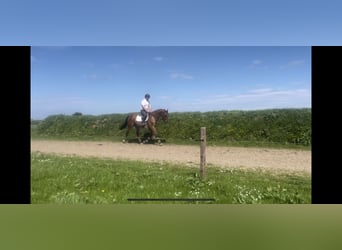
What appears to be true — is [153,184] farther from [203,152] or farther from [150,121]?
[150,121]

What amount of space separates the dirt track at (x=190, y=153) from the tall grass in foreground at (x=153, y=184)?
0.70ft

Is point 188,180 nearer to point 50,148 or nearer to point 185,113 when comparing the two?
point 185,113

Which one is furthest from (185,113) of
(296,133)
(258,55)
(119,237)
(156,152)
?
(119,237)

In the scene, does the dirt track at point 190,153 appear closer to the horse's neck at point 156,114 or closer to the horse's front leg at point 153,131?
the horse's front leg at point 153,131

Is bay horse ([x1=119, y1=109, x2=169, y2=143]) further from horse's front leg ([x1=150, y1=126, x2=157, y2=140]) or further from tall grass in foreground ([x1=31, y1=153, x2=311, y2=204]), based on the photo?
tall grass in foreground ([x1=31, y1=153, x2=311, y2=204])

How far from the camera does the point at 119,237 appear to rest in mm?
6699

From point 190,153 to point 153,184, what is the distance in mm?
1472

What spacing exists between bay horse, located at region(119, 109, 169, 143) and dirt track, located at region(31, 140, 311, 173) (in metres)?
0.45

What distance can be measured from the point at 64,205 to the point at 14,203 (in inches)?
52.9

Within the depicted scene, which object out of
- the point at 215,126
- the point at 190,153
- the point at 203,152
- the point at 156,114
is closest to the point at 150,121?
the point at 156,114

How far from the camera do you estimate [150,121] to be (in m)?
10.6

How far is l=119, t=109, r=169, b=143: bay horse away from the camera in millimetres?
10414

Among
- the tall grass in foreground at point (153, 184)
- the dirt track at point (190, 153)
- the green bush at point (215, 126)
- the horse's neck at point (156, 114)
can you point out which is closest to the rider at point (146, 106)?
the horse's neck at point (156, 114)

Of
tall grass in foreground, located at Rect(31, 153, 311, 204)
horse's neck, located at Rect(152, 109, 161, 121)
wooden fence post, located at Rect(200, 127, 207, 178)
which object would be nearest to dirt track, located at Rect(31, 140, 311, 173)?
tall grass in foreground, located at Rect(31, 153, 311, 204)
